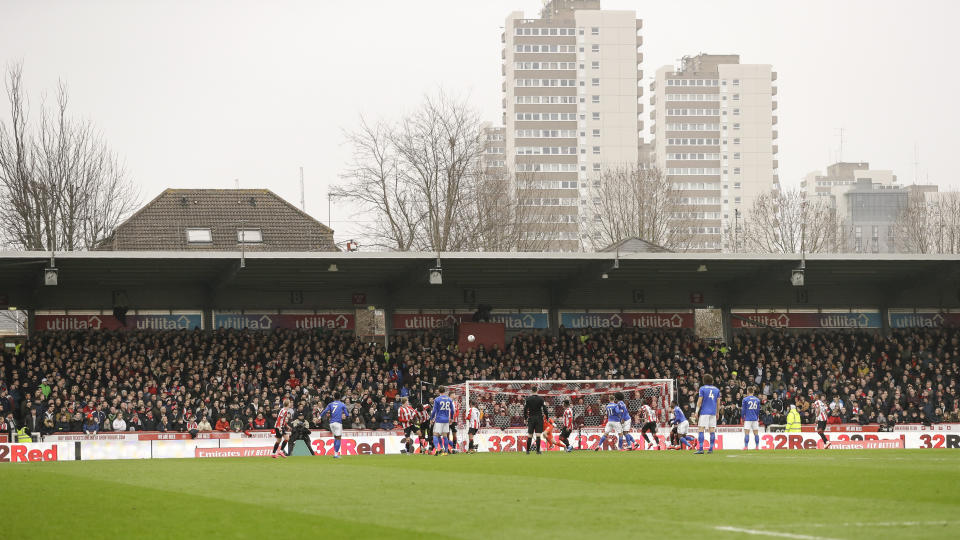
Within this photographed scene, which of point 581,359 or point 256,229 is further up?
point 256,229

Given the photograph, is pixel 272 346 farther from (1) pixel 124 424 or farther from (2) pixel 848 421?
(2) pixel 848 421

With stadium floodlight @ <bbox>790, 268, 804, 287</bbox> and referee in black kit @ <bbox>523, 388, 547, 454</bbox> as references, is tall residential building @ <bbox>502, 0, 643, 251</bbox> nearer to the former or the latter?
stadium floodlight @ <bbox>790, 268, 804, 287</bbox>

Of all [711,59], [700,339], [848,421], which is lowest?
[848,421]

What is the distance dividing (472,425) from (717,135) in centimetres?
14923

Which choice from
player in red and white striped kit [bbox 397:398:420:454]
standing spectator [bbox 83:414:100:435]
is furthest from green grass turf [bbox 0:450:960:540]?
standing spectator [bbox 83:414:100:435]

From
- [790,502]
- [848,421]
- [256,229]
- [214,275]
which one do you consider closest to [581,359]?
[848,421]

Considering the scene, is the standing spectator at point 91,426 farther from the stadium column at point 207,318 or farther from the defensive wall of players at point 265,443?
the stadium column at point 207,318

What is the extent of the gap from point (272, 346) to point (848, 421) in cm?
2085

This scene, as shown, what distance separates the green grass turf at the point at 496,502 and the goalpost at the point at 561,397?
19167mm

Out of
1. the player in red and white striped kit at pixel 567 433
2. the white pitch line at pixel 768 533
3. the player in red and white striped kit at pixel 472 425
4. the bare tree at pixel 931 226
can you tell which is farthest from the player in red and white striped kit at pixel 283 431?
the bare tree at pixel 931 226

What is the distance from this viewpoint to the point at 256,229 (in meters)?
62.7

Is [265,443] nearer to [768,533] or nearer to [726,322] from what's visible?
[726,322]

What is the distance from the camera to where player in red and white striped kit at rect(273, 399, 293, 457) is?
2922 centimetres

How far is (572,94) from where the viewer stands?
159875 millimetres
